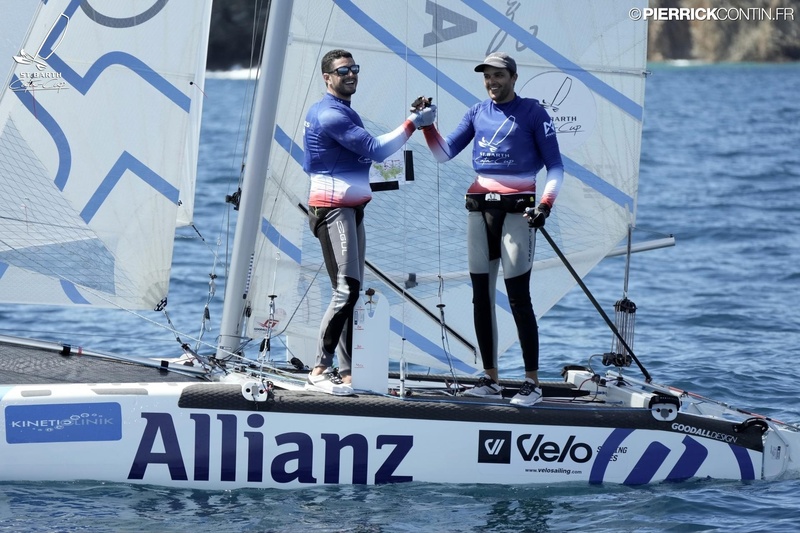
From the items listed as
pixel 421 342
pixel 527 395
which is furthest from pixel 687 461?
pixel 421 342

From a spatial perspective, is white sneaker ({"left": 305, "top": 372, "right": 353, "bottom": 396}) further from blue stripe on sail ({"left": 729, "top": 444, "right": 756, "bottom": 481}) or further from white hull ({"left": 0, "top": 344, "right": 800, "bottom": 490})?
blue stripe on sail ({"left": 729, "top": 444, "right": 756, "bottom": 481})

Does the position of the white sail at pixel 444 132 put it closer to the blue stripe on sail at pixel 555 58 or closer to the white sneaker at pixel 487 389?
the blue stripe on sail at pixel 555 58

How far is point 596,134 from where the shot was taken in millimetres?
6812

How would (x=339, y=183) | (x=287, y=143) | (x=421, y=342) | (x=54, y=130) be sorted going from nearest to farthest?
1. (x=339, y=183)
2. (x=54, y=130)
3. (x=287, y=143)
4. (x=421, y=342)

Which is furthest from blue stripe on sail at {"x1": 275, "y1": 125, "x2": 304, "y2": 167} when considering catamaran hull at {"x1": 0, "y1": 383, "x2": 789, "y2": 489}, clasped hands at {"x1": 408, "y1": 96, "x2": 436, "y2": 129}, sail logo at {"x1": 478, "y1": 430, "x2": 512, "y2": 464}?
sail logo at {"x1": 478, "y1": 430, "x2": 512, "y2": 464}

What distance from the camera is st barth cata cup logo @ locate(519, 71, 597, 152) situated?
21.9 ft

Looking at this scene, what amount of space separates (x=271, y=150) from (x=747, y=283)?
6.65 m

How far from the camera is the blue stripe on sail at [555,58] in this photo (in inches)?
259

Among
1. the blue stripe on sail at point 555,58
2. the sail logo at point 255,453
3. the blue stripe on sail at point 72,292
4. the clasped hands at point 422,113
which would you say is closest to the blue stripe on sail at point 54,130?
the blue stripe on sail at point 72,292

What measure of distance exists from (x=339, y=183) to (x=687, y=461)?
2095 mm

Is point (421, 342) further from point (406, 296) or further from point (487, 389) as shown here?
point (487, 389)

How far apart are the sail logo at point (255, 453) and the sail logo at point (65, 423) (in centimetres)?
15

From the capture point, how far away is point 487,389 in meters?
5.99

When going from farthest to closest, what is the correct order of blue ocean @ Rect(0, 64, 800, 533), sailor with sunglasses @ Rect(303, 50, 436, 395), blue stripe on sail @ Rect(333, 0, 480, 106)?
blue stripe on sail @ Rect(333, 0, 480, 106) → sailor with sunglasses @ Rect(303, 50, 436, 395) → blue ocean @ Rect(0, 64, 800, 533)
